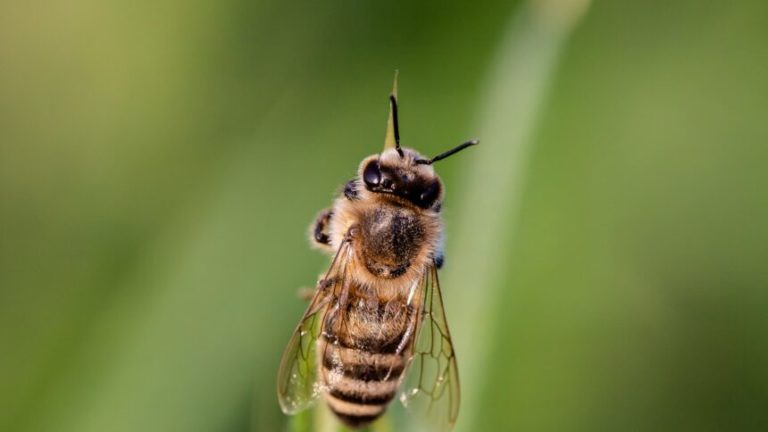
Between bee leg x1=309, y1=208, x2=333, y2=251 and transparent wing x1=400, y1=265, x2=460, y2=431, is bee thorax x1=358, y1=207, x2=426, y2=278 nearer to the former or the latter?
transparent wing x1=400, y1=265, x2=460, y2=431

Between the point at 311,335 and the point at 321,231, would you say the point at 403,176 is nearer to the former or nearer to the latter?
the point at 321,231

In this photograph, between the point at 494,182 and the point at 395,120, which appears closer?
the point at 395,120

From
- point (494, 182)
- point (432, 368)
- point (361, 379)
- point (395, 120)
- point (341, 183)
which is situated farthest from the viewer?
point (341, 183)

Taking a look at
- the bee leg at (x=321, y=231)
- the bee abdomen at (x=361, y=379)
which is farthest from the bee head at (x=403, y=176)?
the bee abdomen at (x=361, y=379)

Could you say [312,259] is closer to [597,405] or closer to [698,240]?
[597,405]

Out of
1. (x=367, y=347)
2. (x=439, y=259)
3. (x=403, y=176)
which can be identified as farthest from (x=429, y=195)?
(x=367, y=347)

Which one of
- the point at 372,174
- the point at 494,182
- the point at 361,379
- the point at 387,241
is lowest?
the point at 361,379

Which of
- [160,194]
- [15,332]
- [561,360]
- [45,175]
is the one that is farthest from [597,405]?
[45,175]
